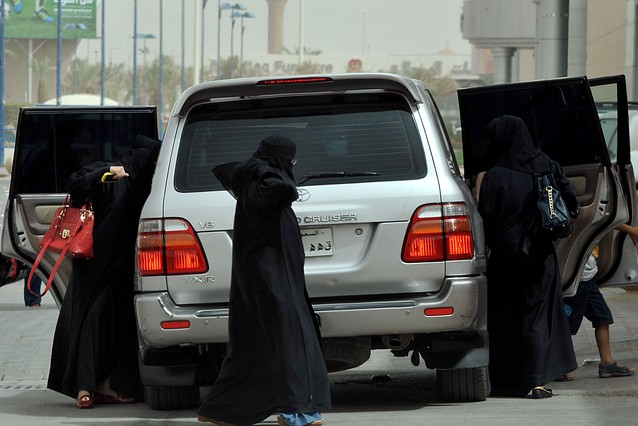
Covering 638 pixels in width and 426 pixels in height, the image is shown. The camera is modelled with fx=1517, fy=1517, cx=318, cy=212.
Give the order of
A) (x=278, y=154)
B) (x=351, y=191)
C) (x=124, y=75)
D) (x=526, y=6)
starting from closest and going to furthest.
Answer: (x=278, y=154)
(x=351, y=191)
(x=526, y=6)
(x=124, y=75)

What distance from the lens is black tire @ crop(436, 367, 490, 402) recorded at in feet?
26.4

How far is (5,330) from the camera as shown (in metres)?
13.4

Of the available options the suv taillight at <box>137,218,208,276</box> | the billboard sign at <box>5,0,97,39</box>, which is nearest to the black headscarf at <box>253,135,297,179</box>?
the suv taillight at <box>137,218,208,276</box>

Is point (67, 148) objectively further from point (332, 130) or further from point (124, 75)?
point (124, 75)

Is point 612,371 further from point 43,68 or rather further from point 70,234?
point 43,68

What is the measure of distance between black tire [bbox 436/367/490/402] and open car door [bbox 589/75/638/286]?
156cm

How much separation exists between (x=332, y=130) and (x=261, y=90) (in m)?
0.41

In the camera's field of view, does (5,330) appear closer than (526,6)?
Yes

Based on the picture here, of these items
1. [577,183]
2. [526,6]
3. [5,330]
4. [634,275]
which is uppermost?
[526,6]

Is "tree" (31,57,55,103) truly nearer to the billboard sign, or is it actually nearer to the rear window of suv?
the billboard sign

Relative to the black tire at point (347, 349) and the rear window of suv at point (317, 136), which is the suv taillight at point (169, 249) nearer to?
the rear window of suv at point (317, 136)

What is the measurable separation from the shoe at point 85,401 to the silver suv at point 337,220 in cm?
94

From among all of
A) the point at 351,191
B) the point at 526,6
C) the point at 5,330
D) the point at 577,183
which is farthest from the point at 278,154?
the point at 526,6

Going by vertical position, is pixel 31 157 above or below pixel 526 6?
below
